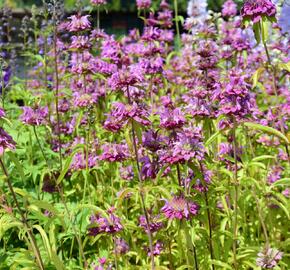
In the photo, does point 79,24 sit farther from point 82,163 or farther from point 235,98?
point 235,98

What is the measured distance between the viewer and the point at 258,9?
89.6 inches

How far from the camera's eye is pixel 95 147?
11.2ft

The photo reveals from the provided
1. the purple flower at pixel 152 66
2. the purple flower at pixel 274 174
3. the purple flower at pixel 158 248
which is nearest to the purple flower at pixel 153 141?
the purple flower at pixel 158 248

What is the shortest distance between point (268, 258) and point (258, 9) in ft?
3.50

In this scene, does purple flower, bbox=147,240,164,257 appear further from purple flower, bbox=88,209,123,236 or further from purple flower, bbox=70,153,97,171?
purple flower, bbox=70,153,97,171

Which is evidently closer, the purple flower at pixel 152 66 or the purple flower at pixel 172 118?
the purple flower at pixel 172 118

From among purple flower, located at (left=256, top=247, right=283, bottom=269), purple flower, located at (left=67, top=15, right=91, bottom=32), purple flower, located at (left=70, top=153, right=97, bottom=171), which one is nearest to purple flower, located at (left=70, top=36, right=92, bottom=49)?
purple flower, located at (left=67, top=15, right=91, bottom=32)

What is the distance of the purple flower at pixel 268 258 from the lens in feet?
7.68

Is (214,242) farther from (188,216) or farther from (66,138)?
(66,138)

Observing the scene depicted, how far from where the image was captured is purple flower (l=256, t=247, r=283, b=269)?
2.34 metres

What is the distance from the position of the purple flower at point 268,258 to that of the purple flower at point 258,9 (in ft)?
3.30

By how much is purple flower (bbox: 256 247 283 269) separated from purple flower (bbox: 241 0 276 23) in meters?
1.01

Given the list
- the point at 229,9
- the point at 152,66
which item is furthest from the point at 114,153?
the point at 229,9

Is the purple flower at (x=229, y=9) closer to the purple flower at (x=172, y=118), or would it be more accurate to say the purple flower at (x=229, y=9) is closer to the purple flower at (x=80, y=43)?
the purple flower at (x=80, y=43)
